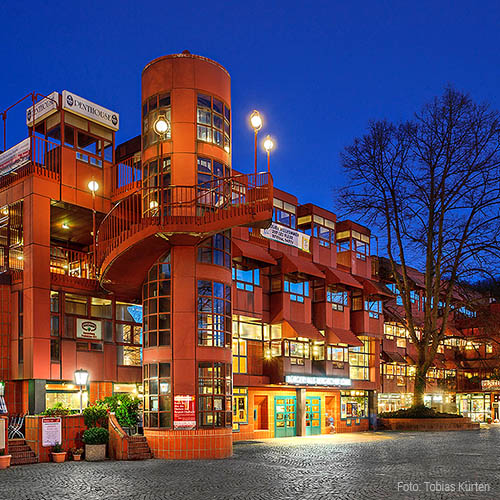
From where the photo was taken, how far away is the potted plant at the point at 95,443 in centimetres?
2255

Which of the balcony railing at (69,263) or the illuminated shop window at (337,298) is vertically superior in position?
the balcony railing at (69,263)

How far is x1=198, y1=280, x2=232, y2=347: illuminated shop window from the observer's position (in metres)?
24.5

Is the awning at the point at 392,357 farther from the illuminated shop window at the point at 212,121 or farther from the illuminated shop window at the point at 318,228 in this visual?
the illuminated shop window at the point at 212,121

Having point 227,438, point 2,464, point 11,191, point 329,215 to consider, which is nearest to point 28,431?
point 2,464

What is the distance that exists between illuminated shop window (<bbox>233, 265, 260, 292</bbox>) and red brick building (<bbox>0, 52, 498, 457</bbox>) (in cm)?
9

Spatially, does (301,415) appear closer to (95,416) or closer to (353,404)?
(353,404)

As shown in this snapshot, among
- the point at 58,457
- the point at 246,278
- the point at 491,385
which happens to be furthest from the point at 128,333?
the point at 491,385

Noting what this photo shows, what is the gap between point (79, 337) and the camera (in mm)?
29188

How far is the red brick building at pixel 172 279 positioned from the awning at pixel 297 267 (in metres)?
0.08

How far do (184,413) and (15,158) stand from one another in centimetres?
1415

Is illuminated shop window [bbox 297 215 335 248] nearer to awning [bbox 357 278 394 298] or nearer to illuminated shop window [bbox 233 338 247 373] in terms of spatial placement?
awning [bbox 357 278 394 298]

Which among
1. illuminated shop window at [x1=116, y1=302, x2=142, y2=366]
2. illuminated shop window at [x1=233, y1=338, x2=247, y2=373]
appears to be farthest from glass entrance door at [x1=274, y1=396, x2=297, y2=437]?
illuminated shop window at [x1=116, y1=302, x2=142, y2=366]

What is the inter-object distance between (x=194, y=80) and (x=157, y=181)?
3848 mm

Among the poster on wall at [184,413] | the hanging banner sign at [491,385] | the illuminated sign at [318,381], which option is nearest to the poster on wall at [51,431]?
the poster on wall at [184,413]
